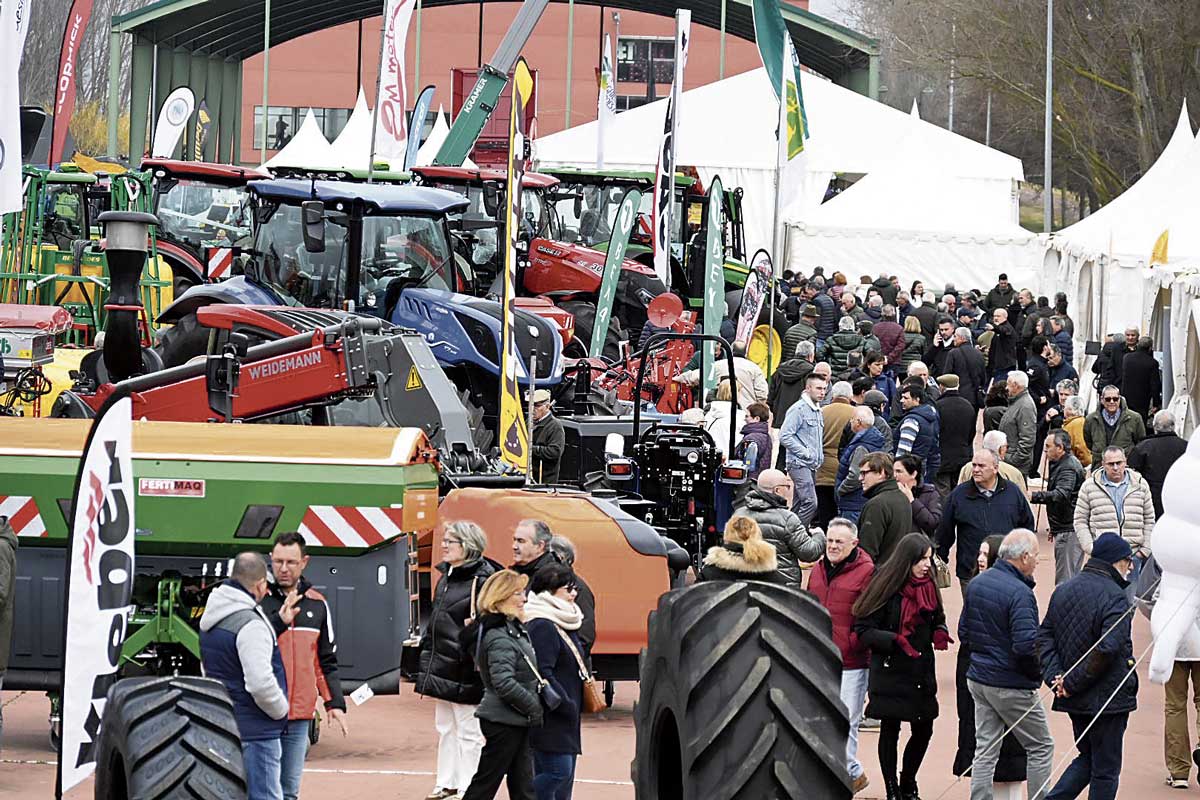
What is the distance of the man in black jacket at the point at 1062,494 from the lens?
1418 centimetres

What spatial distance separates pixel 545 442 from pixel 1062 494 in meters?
3.84

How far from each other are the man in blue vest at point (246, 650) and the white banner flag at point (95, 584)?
1614 millimetres

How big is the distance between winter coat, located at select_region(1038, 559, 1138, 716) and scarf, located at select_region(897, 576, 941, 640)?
70 centimetres

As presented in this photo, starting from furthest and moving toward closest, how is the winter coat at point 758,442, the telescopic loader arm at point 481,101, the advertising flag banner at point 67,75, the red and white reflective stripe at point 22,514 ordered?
the advertising flag banner at point 67,75 < the telescopic loader arm at point 481,101 < the winter coat at point 758,442 < the red and white reflective stripe at point 22,514

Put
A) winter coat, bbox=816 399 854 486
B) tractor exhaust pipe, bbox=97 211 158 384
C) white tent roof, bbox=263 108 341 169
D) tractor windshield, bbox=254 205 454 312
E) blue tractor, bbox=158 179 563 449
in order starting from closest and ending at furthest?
tractor exhaust pipe, bbox=97 211 158 384 → winter coat, bbox=816 399 854 486 → blue tractor, bbox=158 179 563 449 → tractor windshield, bbox=254 205 454 312 → white tent roof, bbox=263 108 341 169

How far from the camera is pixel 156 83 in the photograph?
5569cm

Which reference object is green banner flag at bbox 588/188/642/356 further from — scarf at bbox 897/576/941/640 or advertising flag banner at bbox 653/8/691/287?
scarf at bbox 897/576/941/640

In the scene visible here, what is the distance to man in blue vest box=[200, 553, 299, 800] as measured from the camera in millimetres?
7547

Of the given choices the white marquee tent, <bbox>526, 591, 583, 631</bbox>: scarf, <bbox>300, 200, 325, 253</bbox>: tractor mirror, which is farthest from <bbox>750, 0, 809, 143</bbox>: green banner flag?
the white marquee tent

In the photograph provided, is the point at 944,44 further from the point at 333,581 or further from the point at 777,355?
the point at 333,581

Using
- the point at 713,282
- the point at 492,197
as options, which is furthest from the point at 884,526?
the point at 492,197

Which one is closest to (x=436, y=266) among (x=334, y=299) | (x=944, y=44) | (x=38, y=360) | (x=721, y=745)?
(x=334, y=299)

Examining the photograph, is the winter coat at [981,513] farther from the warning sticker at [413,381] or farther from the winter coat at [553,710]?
the winter coat at [553,710]

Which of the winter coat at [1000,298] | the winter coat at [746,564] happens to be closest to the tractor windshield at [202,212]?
the winter coat at [1000,298]
